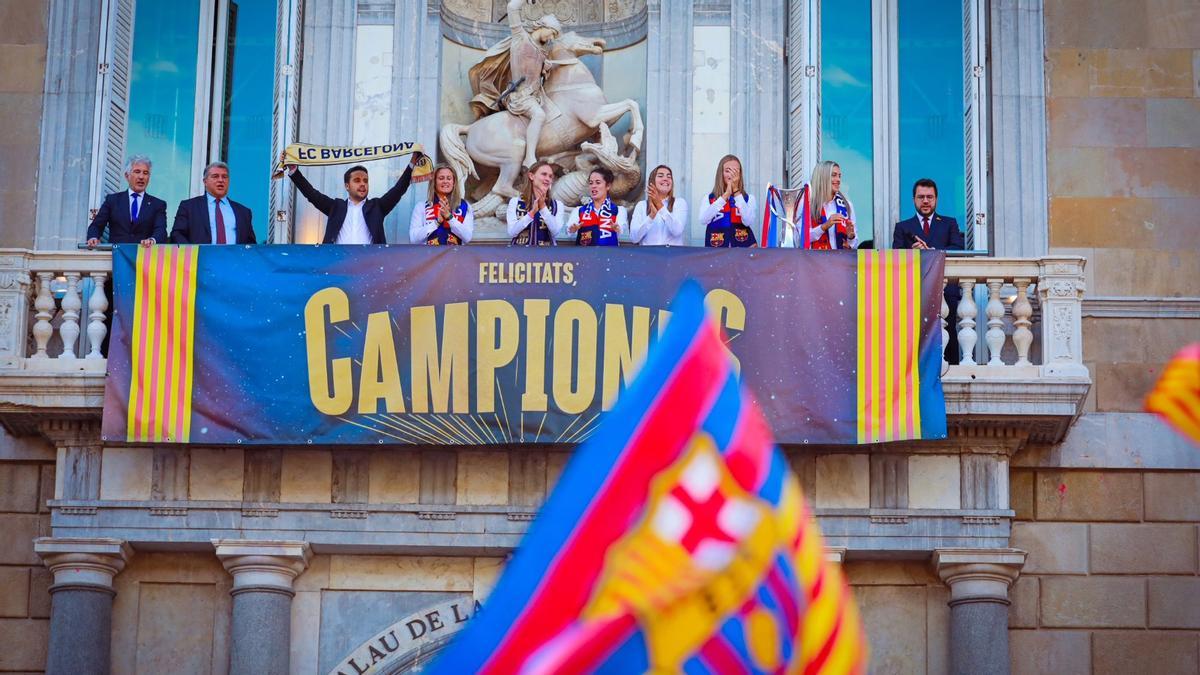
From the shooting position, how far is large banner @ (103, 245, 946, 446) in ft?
61.5

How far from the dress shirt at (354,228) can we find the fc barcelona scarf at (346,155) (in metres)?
0.38

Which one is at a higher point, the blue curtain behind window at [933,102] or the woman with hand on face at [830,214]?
the blue curtain behind window at [933,102]

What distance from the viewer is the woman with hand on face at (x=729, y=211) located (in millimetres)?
19641

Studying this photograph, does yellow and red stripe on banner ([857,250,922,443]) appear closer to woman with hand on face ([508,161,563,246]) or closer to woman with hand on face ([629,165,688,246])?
woman with hand on face ([629,165,688,246])

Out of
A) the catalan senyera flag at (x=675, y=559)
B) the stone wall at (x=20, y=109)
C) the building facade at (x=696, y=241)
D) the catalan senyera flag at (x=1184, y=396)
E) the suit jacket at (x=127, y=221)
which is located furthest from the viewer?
the stone wall at (x=20, y=109)

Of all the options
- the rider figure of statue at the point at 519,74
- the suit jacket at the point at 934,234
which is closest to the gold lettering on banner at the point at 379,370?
the rider figure of statue at the point at 519,74

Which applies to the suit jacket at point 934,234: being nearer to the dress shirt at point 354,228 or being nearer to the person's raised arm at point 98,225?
the dress shirt at point 354,228

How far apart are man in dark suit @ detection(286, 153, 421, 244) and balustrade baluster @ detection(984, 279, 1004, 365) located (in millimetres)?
4835

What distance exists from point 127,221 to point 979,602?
7582 mm

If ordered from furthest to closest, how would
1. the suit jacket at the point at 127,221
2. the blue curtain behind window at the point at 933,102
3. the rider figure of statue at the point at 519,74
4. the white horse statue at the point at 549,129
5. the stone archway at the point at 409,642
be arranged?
the rider figure of statue at the point at 519,74 < the white horse statue at the point at 549,129 < the blue curtain behind window at the point at 933,102 < the suit jacket at the point at 127,221 < the stone archway at the point at 409,642

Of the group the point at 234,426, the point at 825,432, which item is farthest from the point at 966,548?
the point at 234,426

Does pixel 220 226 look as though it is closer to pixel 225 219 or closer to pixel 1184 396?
pixel 225 219

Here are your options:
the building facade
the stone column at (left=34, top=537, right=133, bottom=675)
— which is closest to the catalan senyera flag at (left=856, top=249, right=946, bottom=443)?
the building facade

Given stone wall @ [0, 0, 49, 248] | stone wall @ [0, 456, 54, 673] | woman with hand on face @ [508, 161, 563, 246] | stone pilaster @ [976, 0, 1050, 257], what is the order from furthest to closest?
stone wall @ [0, 0, 49, 248] < stone pilaster @ [976, 0, 1050, 257] < woman with hand on face @ [508, 161, 563, 246] < stone wall @ [0, 456, 54, 673]
